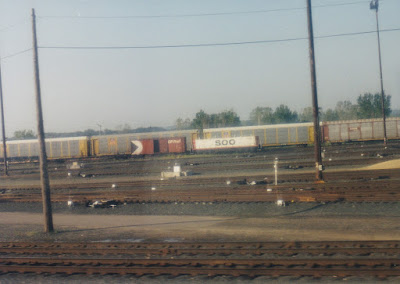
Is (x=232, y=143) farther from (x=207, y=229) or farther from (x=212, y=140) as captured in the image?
(x=207, y=229)

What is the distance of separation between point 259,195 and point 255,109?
405 ft

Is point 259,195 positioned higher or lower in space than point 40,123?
lower

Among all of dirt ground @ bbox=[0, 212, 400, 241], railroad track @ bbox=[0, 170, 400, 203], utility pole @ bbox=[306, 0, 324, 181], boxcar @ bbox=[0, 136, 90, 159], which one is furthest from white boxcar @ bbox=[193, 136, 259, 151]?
dirt ground @ bbox=[0, 212, 400, 241]

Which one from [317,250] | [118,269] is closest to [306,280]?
[317,250]

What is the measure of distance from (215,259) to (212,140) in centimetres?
3314

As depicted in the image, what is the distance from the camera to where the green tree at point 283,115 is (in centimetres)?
10281

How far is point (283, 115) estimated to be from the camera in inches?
4063

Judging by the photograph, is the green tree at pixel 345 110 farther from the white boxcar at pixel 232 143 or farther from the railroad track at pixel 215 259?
the railroad track at pixel 215 259

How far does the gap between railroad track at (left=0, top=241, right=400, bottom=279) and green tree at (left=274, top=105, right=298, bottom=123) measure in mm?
96214

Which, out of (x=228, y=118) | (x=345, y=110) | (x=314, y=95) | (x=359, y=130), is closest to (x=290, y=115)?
(x=228, y=118)

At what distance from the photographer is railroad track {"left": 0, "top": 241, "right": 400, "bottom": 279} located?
21.8 feet

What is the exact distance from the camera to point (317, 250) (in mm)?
7633

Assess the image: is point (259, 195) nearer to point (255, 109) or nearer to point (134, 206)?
point (134, 206)

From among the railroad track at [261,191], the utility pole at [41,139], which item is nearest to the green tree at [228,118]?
the railroad track at [261,191]
